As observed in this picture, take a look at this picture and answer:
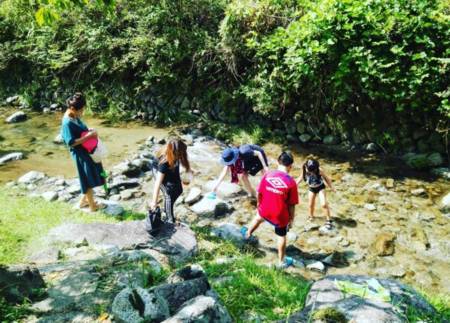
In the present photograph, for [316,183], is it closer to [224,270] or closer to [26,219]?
[224,270]

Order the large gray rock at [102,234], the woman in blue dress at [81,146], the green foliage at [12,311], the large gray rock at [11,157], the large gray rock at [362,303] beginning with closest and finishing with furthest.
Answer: the large gray rock at [362,303] → the green foliage at [12,311] → the large gray rock at [102,234] → the woman in blue dress at [81,146] → the large gray rock at [11,157]

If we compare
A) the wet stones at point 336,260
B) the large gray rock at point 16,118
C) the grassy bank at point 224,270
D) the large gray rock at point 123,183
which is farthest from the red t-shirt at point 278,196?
the large gray rock at point 16,118

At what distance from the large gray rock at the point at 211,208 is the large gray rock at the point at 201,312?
4417mm

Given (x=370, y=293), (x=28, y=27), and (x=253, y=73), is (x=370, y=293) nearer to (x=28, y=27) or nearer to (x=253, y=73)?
(x=253, y=73)

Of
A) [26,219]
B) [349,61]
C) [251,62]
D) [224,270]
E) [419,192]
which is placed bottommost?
[419,192]

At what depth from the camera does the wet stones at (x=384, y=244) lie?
6.44m

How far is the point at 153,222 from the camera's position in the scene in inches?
221

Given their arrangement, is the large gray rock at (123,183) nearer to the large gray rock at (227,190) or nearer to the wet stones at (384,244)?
the large gray rock at (227,190)

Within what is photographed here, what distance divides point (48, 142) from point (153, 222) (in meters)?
7.56

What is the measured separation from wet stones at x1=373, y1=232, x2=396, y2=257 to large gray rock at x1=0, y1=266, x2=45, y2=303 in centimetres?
514

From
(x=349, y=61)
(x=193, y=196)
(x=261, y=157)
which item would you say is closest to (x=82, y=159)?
(x=193, y=196)

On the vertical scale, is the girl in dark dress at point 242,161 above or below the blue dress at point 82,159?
below

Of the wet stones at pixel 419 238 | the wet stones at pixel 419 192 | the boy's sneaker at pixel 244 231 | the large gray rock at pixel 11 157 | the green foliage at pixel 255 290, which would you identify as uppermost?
the large gray rock at pixel 11 157

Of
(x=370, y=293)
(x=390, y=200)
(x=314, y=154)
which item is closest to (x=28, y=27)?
(x=314, y=154)
